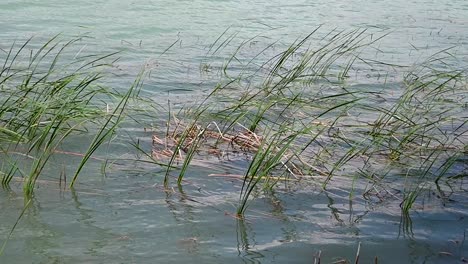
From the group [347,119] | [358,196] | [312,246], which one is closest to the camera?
[312,246]

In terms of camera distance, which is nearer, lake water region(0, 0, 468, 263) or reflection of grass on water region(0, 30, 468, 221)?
lake water region(0, 0, 468, 263)


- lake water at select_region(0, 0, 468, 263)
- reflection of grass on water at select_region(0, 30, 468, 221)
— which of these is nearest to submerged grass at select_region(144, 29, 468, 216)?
reflection of grass on water at select_region(0, 30, 468, 221)

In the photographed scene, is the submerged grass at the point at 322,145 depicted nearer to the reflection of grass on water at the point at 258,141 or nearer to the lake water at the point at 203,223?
the reflection of grass on water at the point at 258,141

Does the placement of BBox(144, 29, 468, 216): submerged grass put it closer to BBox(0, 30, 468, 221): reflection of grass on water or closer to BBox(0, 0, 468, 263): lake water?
BBox(0, 30, 468, 221): reflection of grass on water

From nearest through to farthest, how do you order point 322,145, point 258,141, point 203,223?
point 203,223 → point 258,141 → point 322,145

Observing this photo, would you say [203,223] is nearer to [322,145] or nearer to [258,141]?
[258,141]

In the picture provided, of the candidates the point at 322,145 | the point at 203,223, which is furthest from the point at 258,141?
the point at 203,223

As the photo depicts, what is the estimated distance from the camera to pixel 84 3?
12.0 meters

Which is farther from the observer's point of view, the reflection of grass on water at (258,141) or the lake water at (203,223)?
the reflection of grass on water at (258,141)

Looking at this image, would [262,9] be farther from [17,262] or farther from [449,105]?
[17,262]

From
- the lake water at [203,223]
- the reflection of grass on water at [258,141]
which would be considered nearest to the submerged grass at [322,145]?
the reflection of grass on water at [258,141]

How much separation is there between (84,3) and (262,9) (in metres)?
3.11

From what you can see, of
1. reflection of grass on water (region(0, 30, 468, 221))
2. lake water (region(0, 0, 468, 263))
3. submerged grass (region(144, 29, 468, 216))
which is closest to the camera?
lake water (region(0, 0, 468, 263))

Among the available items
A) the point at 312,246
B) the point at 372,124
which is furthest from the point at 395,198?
the point at 372,124
